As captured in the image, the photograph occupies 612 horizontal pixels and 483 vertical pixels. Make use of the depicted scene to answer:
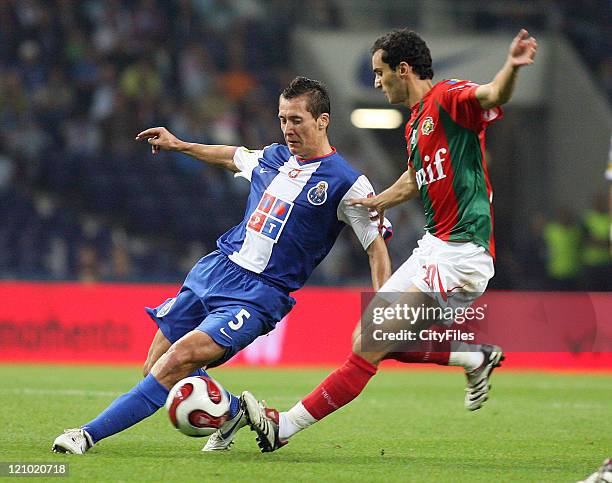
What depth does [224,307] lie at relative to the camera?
6254mm

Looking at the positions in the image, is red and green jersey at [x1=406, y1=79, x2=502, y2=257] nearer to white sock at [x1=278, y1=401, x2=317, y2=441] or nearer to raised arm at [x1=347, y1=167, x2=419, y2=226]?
raised arm at [x1=347, y1=167, x2=419, y2=226]

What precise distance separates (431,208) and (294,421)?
4.41ft

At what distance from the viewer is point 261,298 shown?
20.6 ft

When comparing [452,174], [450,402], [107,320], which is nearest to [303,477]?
[452,174]

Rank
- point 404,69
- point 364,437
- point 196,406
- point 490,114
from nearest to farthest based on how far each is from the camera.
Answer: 1. point 490,114
2. point 196,406
3. point 404,69
4. point 364,437

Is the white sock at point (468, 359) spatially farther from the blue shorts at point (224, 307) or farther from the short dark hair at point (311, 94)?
the short dark hair at point (311, 94)

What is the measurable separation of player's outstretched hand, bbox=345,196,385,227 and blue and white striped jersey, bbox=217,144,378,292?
0.13ft

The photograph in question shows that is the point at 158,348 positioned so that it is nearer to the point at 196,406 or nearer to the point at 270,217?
the point at 196,406

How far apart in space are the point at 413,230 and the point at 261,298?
36.6ft

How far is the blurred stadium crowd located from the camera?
15773mm

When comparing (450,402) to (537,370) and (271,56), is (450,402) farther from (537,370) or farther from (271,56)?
(271,56)

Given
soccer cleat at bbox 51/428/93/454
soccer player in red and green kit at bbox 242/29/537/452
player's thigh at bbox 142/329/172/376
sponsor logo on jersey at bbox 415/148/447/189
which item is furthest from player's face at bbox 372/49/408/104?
soccer cleat at bbox 51/428/93/454

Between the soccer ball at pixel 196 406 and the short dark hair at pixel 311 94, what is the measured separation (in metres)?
1.60

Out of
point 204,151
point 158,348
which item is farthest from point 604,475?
point 204,151
